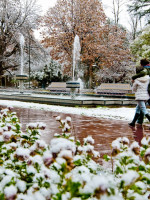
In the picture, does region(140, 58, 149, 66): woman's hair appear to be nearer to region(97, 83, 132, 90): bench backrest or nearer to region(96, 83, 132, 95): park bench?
region(96, 83, 132, 95): park bench

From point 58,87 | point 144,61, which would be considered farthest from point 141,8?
point 144,61

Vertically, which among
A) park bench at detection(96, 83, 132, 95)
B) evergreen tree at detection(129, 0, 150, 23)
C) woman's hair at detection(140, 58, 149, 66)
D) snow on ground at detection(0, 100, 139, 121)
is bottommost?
snow on ground at detection(0, 100, 139, 121)

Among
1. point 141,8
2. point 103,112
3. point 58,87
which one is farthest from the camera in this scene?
point 58,87

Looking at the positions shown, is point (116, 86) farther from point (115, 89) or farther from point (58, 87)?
point (58, 87)

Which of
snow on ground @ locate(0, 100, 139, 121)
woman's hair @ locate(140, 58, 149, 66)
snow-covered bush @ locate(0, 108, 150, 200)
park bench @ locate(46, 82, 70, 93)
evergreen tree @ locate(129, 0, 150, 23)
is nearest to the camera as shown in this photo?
snow-covered bush @ locate(0, 108, 150, 200)

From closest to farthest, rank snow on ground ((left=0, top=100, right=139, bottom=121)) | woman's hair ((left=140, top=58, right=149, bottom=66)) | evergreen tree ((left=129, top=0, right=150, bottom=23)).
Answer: woman's hair ((left=140, top=58, right=149, bottom=66)) < snow on ground ((left=0, top=100, right=139, bottom=121)) < evergreen tree ((left=129, top=0, right=150, bottom=23))

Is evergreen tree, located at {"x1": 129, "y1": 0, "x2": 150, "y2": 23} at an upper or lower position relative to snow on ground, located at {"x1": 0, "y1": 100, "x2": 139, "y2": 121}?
upper

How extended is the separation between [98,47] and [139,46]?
5568 millimetres


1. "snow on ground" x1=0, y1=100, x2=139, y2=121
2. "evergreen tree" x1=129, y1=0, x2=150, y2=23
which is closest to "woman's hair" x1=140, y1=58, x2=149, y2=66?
"snow on ground" x1=0, y1=100, x2=139, y2=121

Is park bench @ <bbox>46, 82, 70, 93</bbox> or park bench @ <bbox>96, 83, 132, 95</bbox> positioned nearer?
park bench @ <bbox>96, 83, 132, 95</bbox>

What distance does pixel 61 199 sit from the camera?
4.00ft

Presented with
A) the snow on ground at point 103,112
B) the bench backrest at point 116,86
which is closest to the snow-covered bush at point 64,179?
the snow on ground at point 103,112

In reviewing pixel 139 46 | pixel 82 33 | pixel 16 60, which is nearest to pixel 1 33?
pixel 16 60

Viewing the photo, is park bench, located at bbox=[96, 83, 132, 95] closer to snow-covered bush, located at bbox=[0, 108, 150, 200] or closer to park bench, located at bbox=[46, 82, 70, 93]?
park bench, located at bbox=[46, 82, 70, 93]
